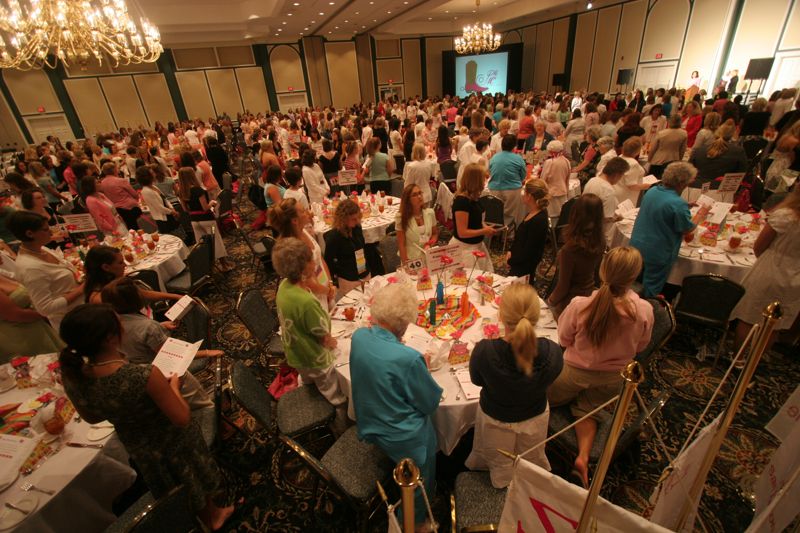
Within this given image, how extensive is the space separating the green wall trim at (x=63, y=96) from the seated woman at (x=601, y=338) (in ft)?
74.9

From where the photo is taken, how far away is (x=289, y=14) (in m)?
13.6

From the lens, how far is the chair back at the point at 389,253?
14.6 ft

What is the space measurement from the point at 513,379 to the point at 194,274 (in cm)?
440

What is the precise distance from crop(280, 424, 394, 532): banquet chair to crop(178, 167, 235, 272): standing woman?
4.45 m

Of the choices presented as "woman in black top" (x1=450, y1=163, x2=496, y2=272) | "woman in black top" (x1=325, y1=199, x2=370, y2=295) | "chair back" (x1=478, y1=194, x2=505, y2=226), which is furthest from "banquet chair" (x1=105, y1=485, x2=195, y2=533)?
"chair back" (x1=478, y1=194, x2=505, y2=226)

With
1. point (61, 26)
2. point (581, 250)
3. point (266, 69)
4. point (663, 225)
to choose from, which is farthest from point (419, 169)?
point (266, 69)

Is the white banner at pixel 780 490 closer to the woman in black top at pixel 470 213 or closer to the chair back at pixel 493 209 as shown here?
the woman in black top at pixel 470 213

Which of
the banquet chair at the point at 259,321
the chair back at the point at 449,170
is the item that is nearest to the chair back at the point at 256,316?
the banquet chair at the point at 259,321

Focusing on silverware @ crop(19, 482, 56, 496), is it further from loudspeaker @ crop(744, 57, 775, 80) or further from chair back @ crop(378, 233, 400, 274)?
loudspeaker @ crop(744, 57, 775, 80)

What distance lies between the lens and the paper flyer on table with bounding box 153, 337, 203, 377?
94.0 inches

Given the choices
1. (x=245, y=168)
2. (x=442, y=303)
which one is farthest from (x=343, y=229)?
(x=245, y=168)

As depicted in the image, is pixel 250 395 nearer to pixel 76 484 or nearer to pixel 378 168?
pixel 76 484

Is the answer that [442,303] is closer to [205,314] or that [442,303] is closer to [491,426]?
[491,426]

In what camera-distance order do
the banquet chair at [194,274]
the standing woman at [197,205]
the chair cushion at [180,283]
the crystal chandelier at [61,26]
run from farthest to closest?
the standing woman at [197,205], the crystal chandelier at [61,26], the chair cushion at [180,283], the banquet chair at [194,274]
